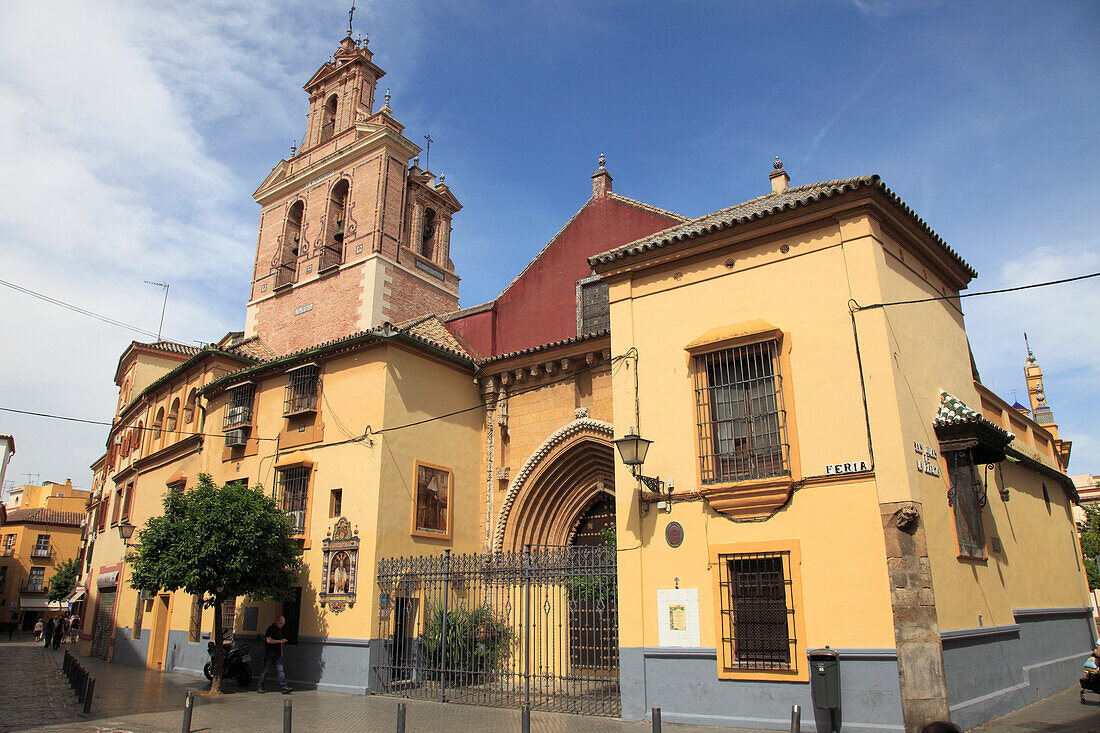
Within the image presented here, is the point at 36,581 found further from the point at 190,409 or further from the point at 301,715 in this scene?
the point at 301,715

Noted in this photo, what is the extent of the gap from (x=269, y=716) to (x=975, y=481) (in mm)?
11274

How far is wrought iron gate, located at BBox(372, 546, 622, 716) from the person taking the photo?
38.4 feet

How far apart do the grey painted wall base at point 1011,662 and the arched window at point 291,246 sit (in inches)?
834

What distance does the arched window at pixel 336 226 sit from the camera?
74.6ft

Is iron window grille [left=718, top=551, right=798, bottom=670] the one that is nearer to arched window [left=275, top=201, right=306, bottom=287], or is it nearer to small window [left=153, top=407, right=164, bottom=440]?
arched window [left=275, top=201, right=306, bottom=287]

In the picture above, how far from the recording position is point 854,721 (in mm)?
8227

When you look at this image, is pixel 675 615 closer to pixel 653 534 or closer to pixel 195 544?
pixel 653 534

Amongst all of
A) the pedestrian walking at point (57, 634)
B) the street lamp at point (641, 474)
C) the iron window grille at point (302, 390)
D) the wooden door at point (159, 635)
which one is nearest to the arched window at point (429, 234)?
the iron window grille at point (302, 390)

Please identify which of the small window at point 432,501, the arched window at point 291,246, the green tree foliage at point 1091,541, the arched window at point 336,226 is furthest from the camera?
the green tree foliage at point 1091,541

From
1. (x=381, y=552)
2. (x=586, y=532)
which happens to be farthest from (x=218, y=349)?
(x=586, y=532)

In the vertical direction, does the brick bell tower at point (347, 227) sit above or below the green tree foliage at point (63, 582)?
above

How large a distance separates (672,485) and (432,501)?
6.65 m

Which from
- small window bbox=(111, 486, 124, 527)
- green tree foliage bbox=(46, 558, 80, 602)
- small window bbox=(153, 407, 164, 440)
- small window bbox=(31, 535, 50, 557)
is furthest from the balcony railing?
small window bbox=(31, 535, 50, 557)

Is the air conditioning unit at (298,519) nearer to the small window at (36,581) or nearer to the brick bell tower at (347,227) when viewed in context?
the brick bell tower at (347,227)
